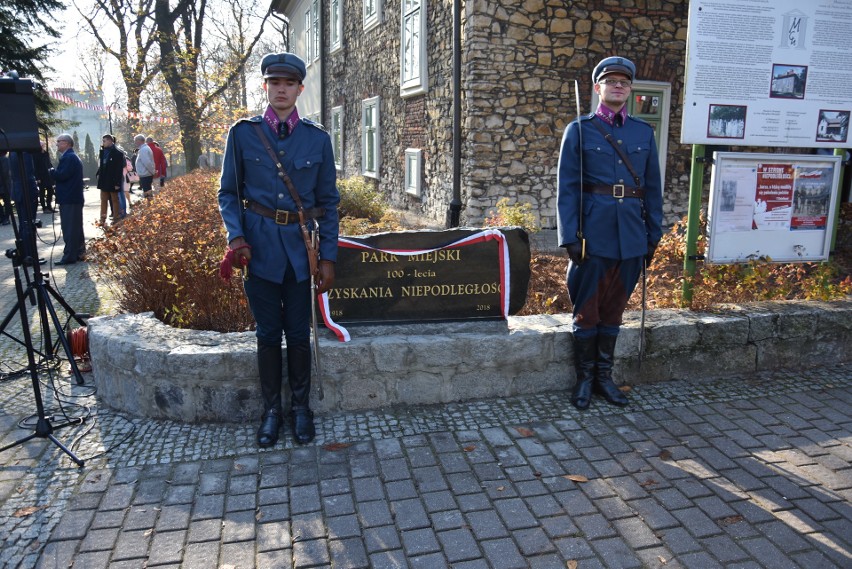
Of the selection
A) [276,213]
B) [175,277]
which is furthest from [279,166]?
[175,277]

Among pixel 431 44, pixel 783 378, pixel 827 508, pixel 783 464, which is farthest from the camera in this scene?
pixel 431 44

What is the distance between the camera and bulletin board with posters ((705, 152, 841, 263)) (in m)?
5.26

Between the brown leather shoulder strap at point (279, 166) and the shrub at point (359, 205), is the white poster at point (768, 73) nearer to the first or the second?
the brown leather shoulder strap at point (279, 166)

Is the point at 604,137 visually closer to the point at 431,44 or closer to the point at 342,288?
the point at 342,288

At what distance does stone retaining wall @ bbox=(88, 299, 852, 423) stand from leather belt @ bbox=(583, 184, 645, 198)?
0.96 m

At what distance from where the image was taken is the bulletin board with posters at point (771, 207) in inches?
207

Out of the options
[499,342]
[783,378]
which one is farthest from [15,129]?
[783,378]

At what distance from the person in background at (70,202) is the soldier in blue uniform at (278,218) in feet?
23.2

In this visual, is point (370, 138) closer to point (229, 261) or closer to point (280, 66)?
point (280, 66)

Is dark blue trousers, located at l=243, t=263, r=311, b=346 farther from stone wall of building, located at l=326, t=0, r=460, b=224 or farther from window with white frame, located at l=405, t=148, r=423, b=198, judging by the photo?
window with white frame, located at l=405, t=148, r=423, b=198

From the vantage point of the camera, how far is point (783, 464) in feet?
11.9

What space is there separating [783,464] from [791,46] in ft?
10.7

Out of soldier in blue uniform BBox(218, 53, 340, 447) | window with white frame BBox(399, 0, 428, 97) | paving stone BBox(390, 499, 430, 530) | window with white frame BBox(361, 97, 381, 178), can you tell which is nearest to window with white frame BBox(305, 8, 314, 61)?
window with white frame BBox(361, 97, 381, 178)

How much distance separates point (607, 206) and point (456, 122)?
645 centimetres
